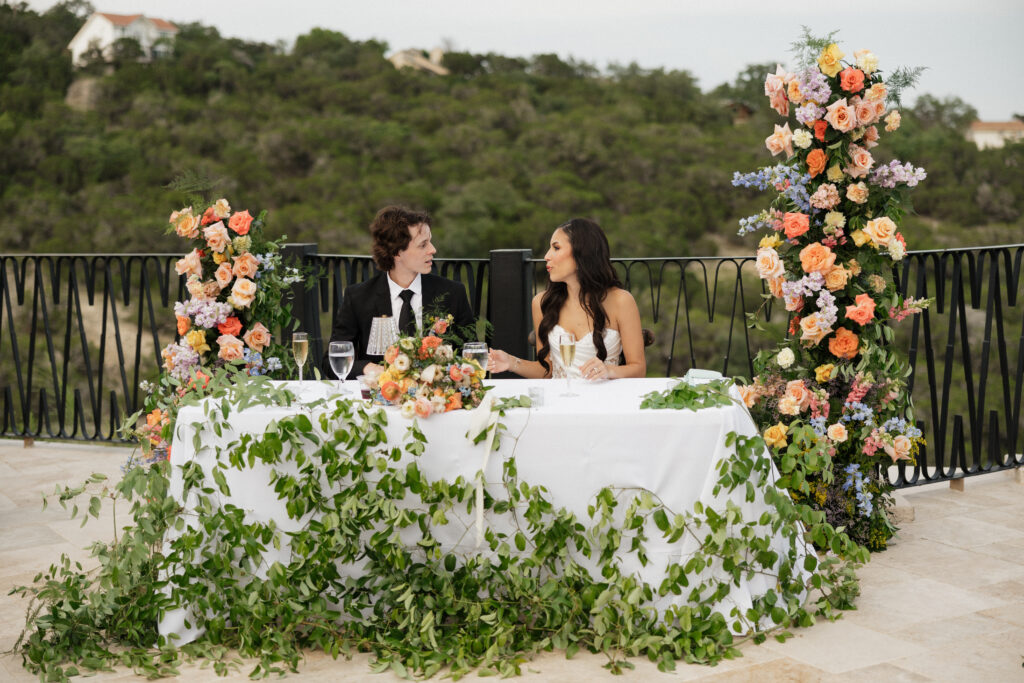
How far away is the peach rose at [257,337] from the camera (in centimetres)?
340

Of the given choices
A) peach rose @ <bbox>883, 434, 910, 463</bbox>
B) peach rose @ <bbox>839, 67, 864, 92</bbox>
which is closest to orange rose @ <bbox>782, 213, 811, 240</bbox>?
peach rose @ <bbox>839, 67, 864, 92</bbox>

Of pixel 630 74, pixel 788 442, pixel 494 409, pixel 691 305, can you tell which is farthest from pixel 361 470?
pixel 630 74

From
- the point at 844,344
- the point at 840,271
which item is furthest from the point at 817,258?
the point at 844,344

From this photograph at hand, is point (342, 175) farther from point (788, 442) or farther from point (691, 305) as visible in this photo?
point (788, 442)

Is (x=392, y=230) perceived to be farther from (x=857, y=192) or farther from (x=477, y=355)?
(x=857, y=192)

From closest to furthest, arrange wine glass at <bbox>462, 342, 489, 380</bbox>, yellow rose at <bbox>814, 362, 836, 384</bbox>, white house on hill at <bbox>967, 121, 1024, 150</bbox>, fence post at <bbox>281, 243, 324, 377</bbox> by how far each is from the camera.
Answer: wine glass at <bbox>462, 342, 489, 380</bbox> → yellow rose at <bbox>814, 362, 836, 384</bbox> → fence post at <bbox>281, 243, 324, 377</bbox> → white house on hill at <bbox>967, 121, 1024, 150</bbox>

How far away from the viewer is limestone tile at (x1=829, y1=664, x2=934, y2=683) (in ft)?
8.24

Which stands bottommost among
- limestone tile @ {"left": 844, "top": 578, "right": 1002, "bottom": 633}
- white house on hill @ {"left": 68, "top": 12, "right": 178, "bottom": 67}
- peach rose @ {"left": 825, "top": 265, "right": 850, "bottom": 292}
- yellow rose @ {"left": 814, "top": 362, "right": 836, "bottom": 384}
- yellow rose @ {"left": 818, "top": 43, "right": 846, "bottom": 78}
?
limestone tile @ {"left": 844, "top": 578, "right": 1002, "bottom": 633}

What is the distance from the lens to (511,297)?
464cm

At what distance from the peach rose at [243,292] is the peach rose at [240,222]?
0.17 metres

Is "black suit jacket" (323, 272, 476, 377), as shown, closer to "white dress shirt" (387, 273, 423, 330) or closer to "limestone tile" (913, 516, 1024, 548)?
"white dress shirt" (387, 273, 423, 330)

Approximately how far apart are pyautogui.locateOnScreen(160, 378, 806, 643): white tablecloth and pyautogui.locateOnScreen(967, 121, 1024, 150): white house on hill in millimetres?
22911

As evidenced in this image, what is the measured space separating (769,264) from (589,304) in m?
0.66

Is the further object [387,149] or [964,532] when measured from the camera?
[387,149]
